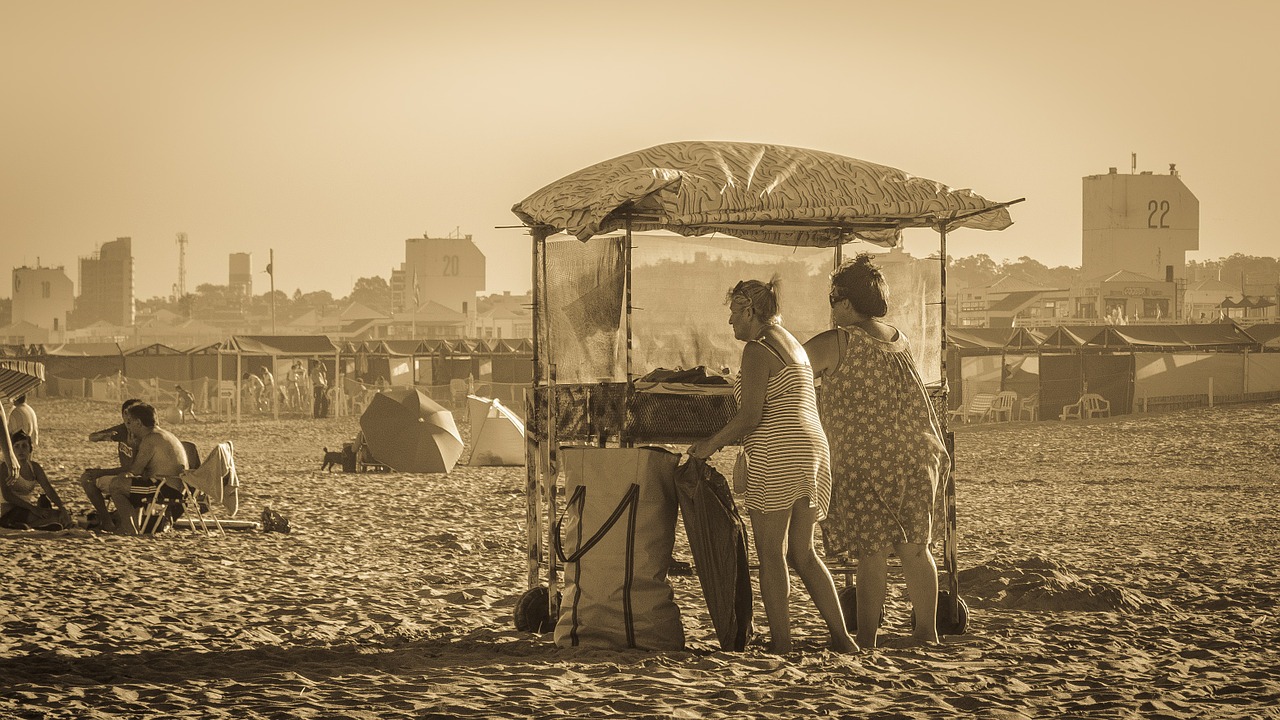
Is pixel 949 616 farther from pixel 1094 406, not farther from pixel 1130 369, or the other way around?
pixel 1130 369

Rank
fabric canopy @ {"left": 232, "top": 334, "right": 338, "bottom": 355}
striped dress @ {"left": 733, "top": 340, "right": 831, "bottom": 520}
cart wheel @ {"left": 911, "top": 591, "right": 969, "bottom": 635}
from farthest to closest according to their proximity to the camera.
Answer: fabric canopy @ {"left": 232, "top": 334, "right": 338, "bottom": 355} < cart wheel @ {"left": 911, "top": 591, "right": 969, "bottom": 635} < striped dress @ {"left": 733, "top": 340, "right": 831, "bottom": 520}

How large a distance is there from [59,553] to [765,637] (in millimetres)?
5459

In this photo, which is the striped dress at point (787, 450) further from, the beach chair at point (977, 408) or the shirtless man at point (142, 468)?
the beach chair at point (977, 408)

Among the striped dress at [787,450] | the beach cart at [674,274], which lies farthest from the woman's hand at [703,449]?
the beach cart at [674,274]

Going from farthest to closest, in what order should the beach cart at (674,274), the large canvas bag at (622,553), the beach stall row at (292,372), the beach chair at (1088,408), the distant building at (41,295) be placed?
the distant building at (41,295), the beach stall row at (292,372), the beach chair at (1088,408), the beach cart at (674,274), the large canvas bag at (622,553)

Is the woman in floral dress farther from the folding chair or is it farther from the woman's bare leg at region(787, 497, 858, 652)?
the folding chair

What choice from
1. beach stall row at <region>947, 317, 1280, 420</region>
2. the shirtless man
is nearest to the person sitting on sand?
the shirtless man

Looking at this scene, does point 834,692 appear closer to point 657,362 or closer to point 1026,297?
point 657,362

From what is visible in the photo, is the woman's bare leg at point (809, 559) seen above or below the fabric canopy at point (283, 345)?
below

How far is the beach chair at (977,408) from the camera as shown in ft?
109

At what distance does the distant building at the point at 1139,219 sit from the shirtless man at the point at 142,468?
3315 inches

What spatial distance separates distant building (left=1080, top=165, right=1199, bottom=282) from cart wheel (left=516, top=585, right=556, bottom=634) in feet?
286

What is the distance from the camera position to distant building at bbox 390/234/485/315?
135875 mm

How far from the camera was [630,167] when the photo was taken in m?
6.66
